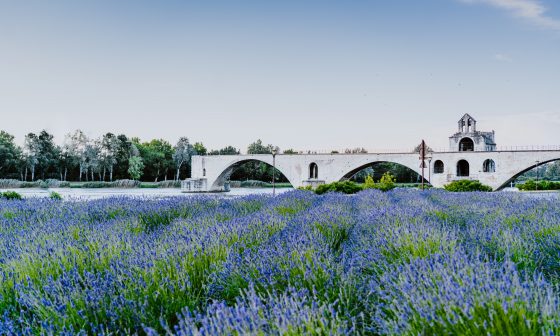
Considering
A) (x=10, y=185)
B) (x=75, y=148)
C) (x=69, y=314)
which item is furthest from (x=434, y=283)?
(x=75, y=148)

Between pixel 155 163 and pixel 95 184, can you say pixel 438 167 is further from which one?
pixel 155 163

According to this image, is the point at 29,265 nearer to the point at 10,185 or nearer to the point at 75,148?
the point at 10,185

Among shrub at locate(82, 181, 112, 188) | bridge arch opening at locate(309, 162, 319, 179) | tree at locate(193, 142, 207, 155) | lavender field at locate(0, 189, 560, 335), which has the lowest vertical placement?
shrub at locate(82, 181, 112, 188)

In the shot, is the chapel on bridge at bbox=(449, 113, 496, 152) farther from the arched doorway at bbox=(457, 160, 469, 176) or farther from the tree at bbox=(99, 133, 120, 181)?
the tree at bbox=(99, 133, 120, 181)

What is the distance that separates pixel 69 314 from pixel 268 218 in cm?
294

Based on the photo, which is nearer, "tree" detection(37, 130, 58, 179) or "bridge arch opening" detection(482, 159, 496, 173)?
"bridge arch opening" detection(482, 159, 496, 173)

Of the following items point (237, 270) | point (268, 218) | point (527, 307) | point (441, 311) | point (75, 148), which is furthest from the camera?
point (75, 148)

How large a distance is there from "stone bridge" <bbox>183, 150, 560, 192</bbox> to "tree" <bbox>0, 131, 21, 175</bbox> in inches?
878

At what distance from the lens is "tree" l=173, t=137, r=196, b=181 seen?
193ft

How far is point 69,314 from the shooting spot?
2061mm

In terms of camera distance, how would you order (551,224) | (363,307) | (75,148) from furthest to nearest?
(75,148) → (551,224) → (363,307)

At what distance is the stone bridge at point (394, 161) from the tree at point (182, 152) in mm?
14811

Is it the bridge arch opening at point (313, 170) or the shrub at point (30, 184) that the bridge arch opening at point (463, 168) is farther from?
the shrub at point (30, 184)

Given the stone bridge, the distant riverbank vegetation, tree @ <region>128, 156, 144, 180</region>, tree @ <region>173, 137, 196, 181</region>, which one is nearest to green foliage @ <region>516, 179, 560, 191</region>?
the stone bridge
